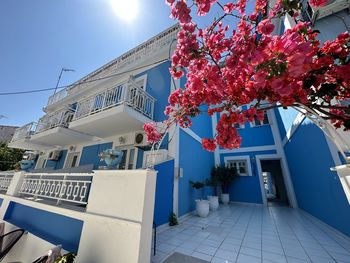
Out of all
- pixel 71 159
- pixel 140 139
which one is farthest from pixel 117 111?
pixel 71 159

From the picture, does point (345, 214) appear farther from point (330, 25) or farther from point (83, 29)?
point (83, 29)

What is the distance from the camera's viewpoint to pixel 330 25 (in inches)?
105

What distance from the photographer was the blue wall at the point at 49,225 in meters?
2.34

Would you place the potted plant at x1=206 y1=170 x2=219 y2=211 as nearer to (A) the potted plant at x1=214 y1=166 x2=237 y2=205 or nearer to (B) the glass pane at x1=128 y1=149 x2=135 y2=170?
(A) the potted plant at x1=214 y1=166 x2=237 y2=205

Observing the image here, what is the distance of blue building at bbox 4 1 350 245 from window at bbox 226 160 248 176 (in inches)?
2.0

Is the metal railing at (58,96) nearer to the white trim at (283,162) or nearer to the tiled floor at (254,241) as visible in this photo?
the tiled floor at (254,241)

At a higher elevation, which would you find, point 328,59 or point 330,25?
point 330,25

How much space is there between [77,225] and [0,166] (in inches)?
493

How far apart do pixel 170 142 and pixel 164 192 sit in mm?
1486

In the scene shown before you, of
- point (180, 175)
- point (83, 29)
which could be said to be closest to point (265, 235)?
Answer: point (180, 175)

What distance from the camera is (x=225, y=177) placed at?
7082mm

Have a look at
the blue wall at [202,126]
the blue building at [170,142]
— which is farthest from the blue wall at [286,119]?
the blue wall at [202,126]

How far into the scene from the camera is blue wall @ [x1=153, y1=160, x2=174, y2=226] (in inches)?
137

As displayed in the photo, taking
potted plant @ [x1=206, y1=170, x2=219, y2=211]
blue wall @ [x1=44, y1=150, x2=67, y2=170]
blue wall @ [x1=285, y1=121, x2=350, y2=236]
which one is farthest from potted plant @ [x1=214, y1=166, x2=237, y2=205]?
blue wall @ [x1=44, y1=150, x2=67, y2=170]
